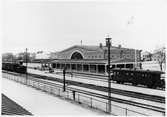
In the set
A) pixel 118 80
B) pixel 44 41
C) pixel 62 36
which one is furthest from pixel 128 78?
pixel 44 41

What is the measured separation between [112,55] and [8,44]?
28636 millimetres

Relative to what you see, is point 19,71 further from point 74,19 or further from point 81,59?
point 74,19

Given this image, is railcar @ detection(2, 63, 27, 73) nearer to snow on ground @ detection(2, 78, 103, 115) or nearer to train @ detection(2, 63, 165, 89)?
train @ detection(2, 63, 165, 89)

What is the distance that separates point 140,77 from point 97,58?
660 inches

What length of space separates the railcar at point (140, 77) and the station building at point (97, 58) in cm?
853

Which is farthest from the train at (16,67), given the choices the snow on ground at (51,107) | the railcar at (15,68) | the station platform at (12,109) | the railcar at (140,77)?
the station platform at (12,109)

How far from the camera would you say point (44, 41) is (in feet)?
56.9

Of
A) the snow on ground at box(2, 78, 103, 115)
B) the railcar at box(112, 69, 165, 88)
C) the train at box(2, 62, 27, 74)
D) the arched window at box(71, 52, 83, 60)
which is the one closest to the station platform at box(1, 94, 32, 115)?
the snow on ground at box(2, 78, 103, 115)

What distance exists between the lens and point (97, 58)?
42.0 meters

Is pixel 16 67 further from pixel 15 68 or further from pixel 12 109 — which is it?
pixel 12 109

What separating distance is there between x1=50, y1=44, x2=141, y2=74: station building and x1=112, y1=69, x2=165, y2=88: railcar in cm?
853

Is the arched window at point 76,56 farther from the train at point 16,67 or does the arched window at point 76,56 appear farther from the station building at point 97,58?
the train at point 16,67

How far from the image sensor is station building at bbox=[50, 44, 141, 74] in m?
40.6

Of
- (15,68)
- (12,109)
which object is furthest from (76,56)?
(12,109)
